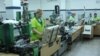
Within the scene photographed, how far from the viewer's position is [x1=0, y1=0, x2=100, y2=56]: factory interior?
3.32m

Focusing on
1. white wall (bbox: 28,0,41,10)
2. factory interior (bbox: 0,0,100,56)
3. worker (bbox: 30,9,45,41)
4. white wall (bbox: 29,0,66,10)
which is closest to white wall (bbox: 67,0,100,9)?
factory interior (bbox: 0,0,100,56)

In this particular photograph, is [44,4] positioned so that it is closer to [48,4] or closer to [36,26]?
[48,4]

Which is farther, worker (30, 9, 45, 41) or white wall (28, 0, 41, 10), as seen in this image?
white wall (28, 0, 41, 10)

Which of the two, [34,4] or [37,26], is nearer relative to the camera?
[37,26]

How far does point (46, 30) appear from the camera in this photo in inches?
157

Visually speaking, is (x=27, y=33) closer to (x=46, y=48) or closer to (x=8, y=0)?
(x=46, y=48)

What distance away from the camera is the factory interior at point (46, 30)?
3.32 m

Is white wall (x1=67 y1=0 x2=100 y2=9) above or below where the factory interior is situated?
above

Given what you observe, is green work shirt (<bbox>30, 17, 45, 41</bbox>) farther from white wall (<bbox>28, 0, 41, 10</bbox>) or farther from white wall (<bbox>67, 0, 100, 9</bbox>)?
white wall (<bbox>28, 0, 41, 10</bbox>)

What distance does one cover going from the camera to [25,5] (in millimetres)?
3979

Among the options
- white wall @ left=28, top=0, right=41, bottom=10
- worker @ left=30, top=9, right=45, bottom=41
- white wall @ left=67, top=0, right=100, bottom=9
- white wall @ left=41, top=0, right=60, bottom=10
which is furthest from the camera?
white wall @ left=28, top=0, right=41, bottom=10

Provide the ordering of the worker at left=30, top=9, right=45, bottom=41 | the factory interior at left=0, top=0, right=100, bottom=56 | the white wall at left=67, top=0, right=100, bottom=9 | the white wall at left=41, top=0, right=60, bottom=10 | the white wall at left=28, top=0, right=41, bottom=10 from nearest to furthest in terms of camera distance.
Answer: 1. the factory interior at left=0, top=0, right=100, bottom=56
2. the worker at left=30, top=9, right=45, bottom=41
3. the white wall at left=67, top=0, right=100, bottom=9
4. the white wall at left=41, top=0, right=60, bottom=10
5. the white wall at left=28, top=0, right=41, bottom=10

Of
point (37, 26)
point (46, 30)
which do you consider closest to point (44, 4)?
point (37, 26)

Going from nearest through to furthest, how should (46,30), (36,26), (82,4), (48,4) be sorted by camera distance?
(46,30) < (36,26) < (82,4) < (48,4)
